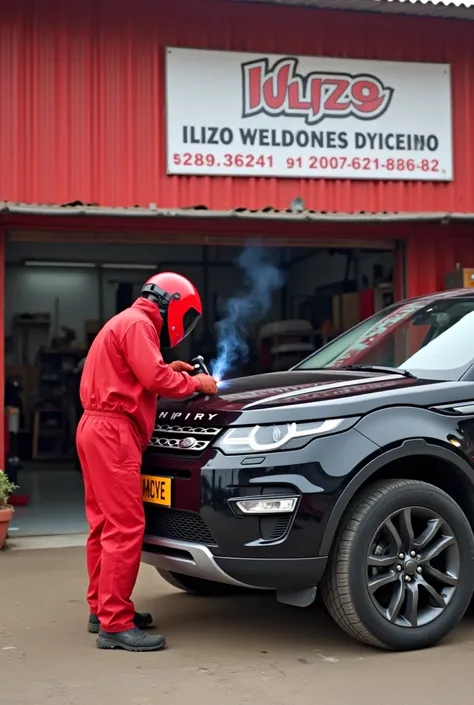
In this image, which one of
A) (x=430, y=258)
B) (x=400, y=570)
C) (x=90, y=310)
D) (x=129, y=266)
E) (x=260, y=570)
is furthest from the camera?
(x=90, y=310)

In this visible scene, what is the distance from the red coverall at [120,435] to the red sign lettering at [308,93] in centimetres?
484

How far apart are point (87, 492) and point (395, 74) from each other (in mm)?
6248

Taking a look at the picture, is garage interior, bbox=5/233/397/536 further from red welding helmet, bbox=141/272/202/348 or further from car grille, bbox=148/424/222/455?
car grille, bbox=148/424/222/455

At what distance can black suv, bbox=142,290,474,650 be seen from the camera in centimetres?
416

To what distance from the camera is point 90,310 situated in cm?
1617

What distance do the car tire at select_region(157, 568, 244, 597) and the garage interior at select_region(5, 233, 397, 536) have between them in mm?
7384

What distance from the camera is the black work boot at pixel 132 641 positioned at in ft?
14.5

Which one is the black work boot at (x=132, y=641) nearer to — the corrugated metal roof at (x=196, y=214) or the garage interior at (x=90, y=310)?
the corrugated metal roof at (x=196, y=214)

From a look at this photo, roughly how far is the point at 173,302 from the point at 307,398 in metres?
0.92

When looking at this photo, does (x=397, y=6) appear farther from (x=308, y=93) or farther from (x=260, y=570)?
(x=260, y=570)

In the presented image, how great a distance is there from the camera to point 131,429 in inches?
176

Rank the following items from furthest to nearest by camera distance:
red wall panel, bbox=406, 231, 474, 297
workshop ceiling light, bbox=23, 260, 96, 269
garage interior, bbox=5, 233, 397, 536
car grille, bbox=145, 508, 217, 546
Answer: workshop ceiling light, bbox=23, 260, 96, 269, garage interior, bbox=5, 233, 397, 536, red wall panel, bbox=406, 231, 474, 297, car grille, bbox=145, 508, 217, 546

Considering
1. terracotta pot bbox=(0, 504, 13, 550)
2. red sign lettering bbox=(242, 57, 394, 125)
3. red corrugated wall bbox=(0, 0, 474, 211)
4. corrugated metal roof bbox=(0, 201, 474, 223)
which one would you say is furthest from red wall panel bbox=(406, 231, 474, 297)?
terracotta pot bbox=(0, 504, 13, 550)

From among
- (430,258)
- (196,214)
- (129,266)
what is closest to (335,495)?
(196,214)
